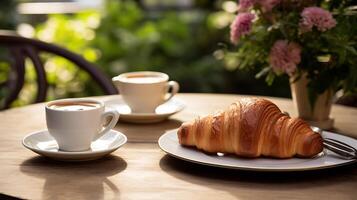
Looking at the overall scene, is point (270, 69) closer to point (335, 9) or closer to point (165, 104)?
point (335, 9)

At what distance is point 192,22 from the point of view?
15.2 ft

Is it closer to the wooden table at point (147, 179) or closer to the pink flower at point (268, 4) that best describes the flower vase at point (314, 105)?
the pink flower at point (268, 4)

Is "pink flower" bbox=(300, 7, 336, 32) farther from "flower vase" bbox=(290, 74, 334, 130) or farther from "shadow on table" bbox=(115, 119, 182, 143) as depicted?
"shadow on table" bbox=(115, 119, 182, 143)

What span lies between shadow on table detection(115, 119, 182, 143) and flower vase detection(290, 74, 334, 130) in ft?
0.92

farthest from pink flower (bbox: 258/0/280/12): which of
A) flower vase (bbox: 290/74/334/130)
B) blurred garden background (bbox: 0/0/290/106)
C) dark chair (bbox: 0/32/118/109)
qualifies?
blurred garden background (bbox: 0/0/290/106)

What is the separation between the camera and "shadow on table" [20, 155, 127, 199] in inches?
43.4

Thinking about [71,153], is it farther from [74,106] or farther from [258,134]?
[258,134]

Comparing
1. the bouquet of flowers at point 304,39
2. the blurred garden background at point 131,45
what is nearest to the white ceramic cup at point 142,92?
the bouquet of flowers at point 304,39

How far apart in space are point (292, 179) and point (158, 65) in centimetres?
284

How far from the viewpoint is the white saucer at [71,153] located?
125 cm

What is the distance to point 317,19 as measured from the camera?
1.39m

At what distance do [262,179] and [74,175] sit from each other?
0.32 meters

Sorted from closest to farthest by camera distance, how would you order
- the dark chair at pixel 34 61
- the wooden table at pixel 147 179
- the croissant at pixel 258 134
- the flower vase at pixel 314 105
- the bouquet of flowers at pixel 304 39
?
the wooden table at pixel 147 179 → the croissant at pixel 258 134 → the bouquet of flowers at pixel 304 39 → the flower vase at pixel 314 105 → the dark chair at pixel 34 61

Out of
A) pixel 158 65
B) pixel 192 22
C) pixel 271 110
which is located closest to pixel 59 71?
pixel 158 65
